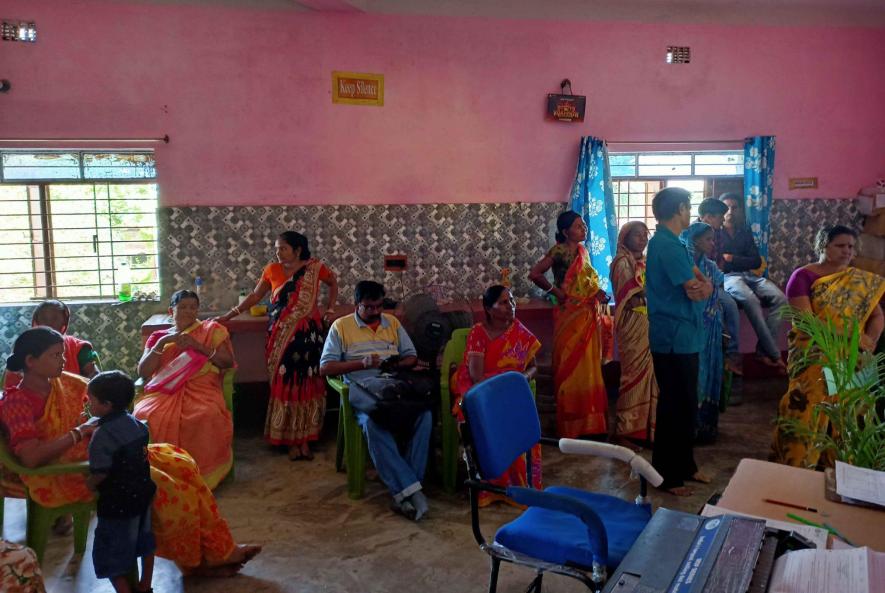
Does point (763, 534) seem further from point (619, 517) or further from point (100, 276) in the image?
point (100, 276)

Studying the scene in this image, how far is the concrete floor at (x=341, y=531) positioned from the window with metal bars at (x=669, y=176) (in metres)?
2.42

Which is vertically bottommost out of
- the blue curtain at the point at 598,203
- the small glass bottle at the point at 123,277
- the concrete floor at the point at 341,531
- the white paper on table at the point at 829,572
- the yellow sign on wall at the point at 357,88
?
the concrete floor at the point at 341,531

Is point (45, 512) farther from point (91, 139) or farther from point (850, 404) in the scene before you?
point (91, 139)

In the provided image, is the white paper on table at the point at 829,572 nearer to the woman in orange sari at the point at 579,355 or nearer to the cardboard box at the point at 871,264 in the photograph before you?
the woman in orange sari at the point at 579,355

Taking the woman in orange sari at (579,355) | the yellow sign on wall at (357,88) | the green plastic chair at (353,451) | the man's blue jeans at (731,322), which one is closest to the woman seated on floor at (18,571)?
the green plastic chair at (353,451)

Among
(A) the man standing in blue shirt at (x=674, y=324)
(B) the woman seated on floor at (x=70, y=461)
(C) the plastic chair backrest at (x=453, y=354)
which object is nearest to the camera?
(B) the woman seated on floor at (x=70, y=461)

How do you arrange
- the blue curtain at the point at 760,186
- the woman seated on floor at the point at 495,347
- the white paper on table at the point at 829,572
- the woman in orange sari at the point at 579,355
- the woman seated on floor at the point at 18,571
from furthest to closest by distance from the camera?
the blue curtain at the point at 760,186, the woman in orange sari at the point at 579,355, the woman seated on floor at the point at 495,347, the woman seated on floor at the point at 18,571, the white paper on table at the point at 829,572

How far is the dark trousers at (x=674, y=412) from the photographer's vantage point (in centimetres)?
377

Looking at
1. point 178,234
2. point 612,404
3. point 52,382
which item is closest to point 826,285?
point 612,404

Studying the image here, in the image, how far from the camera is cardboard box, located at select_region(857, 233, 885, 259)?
658cm

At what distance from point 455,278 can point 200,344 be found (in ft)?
8.11

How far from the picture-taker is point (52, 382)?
10.2 ft

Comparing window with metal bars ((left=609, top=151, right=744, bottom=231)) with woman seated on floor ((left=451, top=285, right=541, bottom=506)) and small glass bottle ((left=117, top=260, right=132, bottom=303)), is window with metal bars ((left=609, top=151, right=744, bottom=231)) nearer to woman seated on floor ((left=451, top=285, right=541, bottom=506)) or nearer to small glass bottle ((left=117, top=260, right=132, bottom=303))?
woman seated on floor ((left=451, top=285, right=541, bottom=506))

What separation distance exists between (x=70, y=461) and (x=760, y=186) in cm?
585
